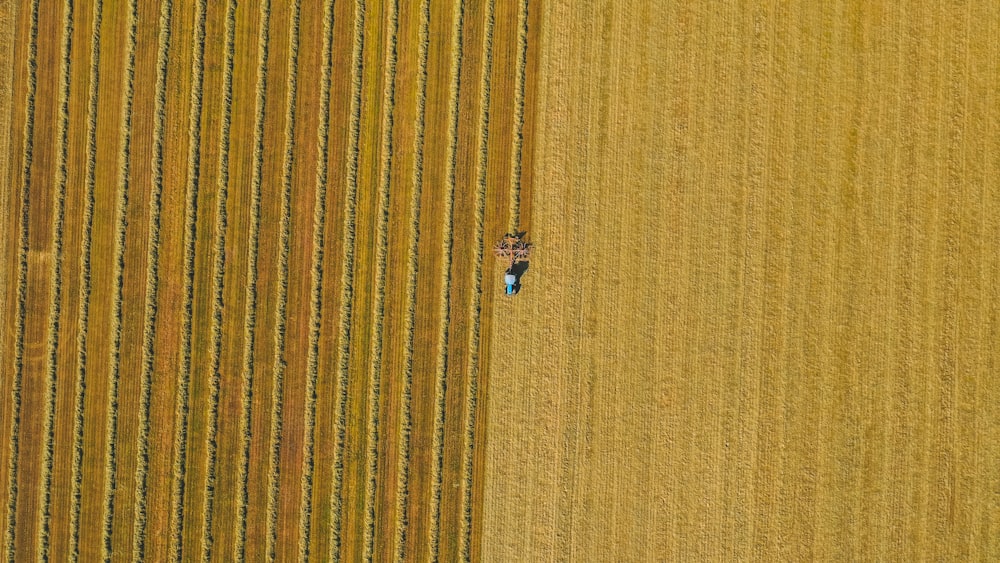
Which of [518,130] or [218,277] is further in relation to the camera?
[518,130]

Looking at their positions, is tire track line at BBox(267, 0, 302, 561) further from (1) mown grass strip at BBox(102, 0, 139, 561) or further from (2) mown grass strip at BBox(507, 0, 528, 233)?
(2) mown grass strip at BBox(507, 0, 528, 233)

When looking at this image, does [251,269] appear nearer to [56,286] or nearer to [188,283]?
[188,283]

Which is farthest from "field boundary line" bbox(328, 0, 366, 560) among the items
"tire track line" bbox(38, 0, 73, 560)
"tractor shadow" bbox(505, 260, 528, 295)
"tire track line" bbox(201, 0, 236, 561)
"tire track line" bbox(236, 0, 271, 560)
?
"tire track line" bbox(38, 0, 73, 560)

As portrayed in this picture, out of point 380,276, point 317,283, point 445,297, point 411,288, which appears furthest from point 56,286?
point 445,297

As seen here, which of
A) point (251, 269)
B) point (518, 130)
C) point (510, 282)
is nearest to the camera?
point (510, 282)

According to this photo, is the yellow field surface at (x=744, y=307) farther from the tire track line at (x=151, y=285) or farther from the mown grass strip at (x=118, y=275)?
the mown grass strip at (x=118, y=275)

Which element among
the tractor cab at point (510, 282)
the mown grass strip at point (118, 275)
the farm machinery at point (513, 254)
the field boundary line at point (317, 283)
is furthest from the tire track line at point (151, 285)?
the tractor cab at point (510, 282)
